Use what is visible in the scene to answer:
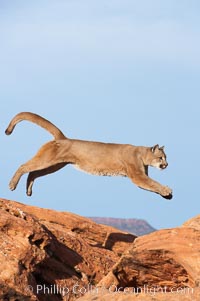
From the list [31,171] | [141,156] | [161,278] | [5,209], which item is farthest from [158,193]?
[161,278]

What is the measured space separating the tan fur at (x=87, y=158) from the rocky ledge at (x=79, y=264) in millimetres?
2943

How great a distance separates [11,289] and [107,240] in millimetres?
6180

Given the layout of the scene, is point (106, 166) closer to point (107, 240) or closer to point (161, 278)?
point (107, 240)

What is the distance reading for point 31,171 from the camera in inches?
651

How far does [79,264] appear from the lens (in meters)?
13.1

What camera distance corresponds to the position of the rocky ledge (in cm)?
1023

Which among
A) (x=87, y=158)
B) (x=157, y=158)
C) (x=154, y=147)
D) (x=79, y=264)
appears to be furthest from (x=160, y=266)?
(x=154, y=147)

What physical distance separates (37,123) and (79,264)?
4.71 metres

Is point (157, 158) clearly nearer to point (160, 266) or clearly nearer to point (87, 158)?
point (87, 158)

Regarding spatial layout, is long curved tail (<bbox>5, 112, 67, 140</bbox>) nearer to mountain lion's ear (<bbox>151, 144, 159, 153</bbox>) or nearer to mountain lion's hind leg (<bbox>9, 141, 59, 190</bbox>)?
mountain lion's hind leg (<bbox>9, 141, 59, 190</bbox>)

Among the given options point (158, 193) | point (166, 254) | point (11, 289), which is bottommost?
point (11, 289)

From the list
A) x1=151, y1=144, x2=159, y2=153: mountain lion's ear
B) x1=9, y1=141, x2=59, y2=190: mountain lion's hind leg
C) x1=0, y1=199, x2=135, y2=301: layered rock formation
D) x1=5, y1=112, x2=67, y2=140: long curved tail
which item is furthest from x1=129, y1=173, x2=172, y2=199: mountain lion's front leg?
x1=5, y1=112, x2=67, y2=140: long curved tail

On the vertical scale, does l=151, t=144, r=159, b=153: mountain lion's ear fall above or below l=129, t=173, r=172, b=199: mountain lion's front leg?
above

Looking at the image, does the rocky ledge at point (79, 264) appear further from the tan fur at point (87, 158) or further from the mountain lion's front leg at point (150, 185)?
the tan fur at point (87, 158)
